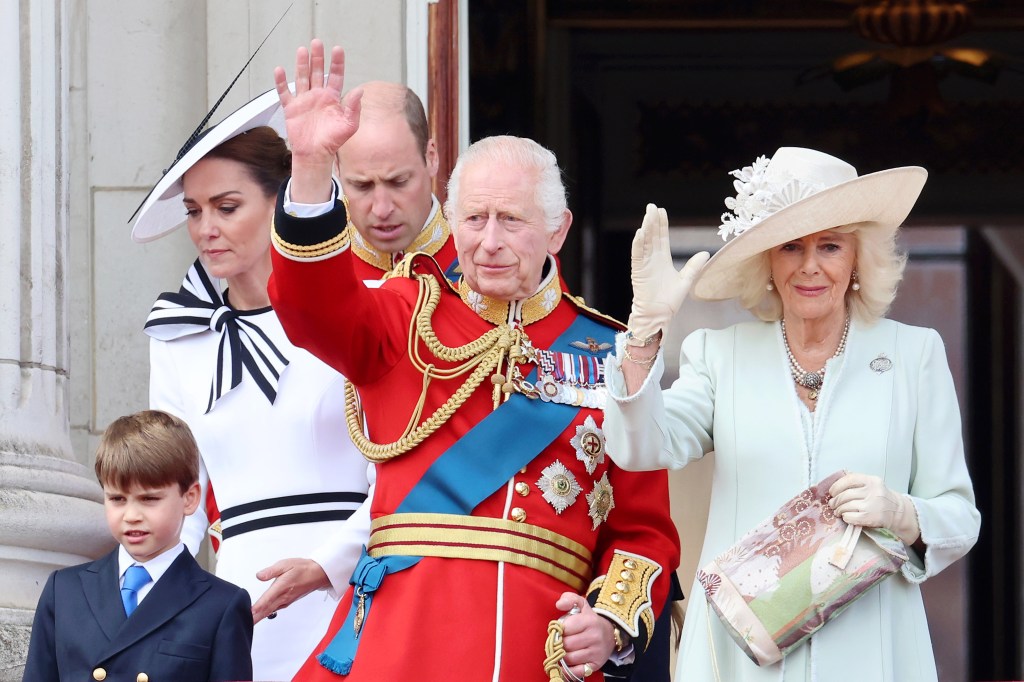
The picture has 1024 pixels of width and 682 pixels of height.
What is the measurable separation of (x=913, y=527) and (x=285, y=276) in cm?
114

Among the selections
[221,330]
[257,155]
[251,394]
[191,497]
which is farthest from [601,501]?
[257,155]

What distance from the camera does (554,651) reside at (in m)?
3.39

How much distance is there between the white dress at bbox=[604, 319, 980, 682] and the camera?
3.35 meters

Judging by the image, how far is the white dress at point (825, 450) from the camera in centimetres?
335

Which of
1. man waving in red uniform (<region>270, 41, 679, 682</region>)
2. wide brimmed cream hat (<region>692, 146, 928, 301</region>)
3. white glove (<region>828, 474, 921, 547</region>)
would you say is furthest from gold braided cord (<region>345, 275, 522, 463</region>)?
white glove (<region>828, 474, 921, 547</region>)

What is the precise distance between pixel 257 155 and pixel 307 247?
0.96 meters

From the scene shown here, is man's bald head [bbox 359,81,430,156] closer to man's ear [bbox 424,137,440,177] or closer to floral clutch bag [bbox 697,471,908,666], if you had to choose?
man's ear [bbox 424,137,440,177]

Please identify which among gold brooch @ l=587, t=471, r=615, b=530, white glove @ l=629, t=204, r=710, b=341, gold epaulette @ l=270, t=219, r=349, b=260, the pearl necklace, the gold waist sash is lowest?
the gold waist sash

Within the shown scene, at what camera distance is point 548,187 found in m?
3.61

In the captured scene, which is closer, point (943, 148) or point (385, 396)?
point (385, 396)

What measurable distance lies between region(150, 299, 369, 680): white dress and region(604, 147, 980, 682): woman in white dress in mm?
789

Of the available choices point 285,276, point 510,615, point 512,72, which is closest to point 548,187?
point 285,276

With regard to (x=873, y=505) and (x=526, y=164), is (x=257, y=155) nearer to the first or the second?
(x=526, y=164)

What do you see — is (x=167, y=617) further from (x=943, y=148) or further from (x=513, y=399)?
(x=943, y=148)
